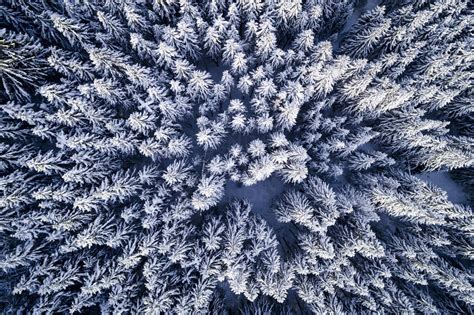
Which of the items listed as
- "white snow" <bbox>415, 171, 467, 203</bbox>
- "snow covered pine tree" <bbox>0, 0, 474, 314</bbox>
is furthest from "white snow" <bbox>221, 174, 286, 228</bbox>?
"white snow" <bbox>415, 171, 467, 203</bbox>

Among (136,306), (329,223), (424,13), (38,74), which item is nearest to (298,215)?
(329,223)

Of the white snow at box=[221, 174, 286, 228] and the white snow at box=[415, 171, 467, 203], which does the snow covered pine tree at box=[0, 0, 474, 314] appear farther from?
the white snow at box=[415, 171, 467, 203]

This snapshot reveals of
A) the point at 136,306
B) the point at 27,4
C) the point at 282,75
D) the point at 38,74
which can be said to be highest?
the point at 27,4

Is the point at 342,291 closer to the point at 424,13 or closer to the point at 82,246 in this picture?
the point at 82,246

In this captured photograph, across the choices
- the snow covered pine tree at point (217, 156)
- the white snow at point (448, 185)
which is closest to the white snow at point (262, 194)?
the snow covered pine tree at point (217, 156)

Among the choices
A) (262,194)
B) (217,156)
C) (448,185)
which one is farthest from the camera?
(448,185)

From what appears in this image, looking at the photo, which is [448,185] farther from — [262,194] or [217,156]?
[217,156]

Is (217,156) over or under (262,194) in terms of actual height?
over

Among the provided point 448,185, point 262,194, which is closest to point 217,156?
point 262,194
